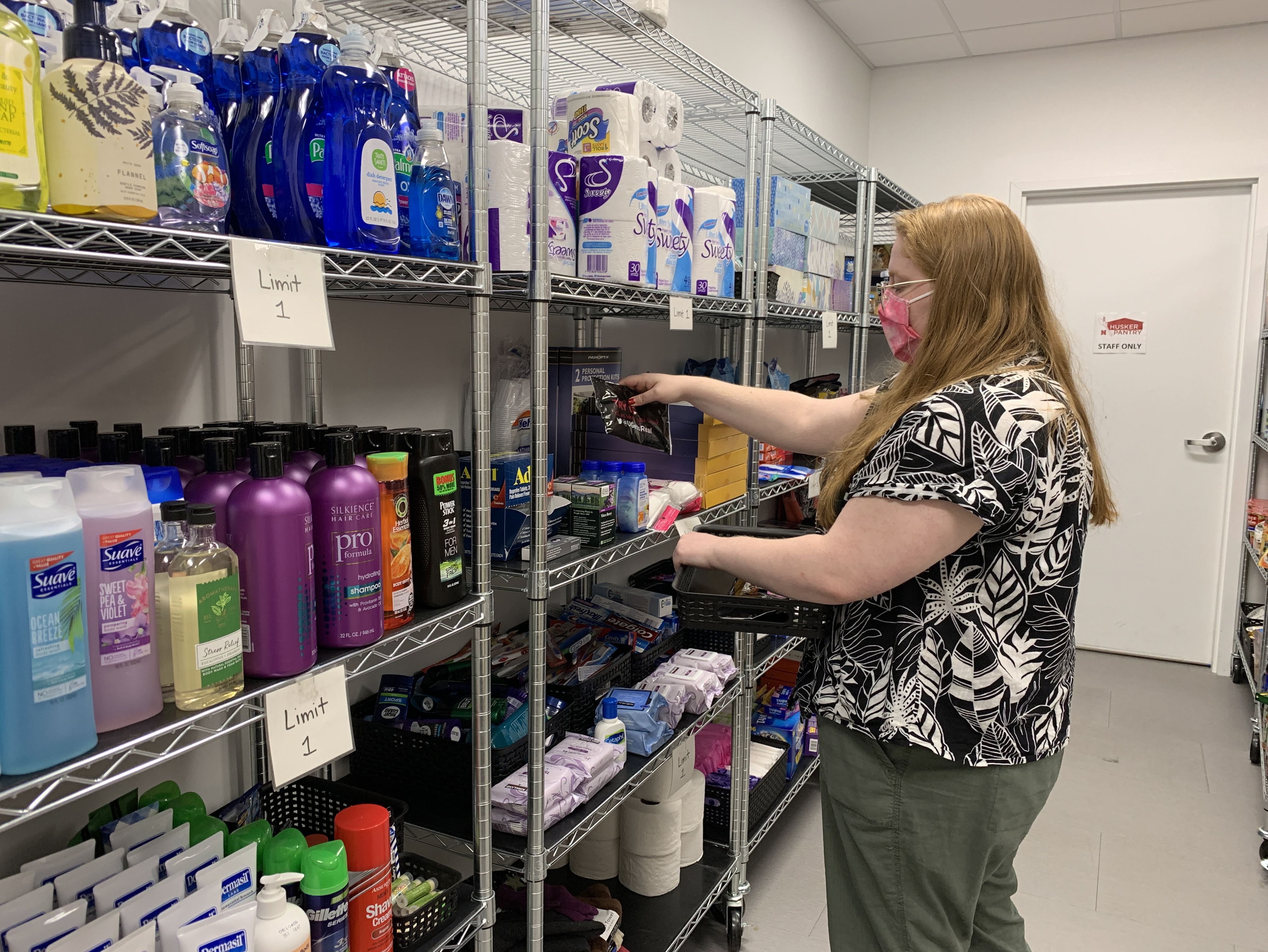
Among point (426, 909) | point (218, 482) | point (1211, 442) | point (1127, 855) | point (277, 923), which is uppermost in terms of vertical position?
point (218, 482)

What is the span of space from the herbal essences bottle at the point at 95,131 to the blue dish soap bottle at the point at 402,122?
363 mm

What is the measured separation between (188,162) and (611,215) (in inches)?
33.4

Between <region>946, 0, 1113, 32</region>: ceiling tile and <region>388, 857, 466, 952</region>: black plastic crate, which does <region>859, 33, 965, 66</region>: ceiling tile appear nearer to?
<region>946, 0, 1113, 32</region>: ceiling tile

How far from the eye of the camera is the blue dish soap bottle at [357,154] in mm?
1075

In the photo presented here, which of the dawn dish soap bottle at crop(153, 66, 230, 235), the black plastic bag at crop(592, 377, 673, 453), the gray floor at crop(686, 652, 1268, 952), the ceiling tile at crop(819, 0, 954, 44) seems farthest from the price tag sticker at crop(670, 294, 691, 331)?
the ceiling tile at crop(819, 0, 954, 44)

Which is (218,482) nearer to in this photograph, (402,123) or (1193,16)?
(402,123)

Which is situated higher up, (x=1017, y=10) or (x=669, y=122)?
(x=1017, y=10)

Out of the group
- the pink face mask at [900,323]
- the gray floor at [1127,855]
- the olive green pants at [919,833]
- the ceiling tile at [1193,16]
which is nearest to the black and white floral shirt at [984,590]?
the olive green pants at [919,833]

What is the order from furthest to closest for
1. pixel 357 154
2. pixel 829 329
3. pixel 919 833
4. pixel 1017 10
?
pixel 1017 10 → pixel 829 329 → pixel 919 833 → pixel 357 154

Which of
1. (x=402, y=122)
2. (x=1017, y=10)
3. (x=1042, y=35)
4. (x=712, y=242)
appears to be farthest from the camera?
(x=1042, y=35)

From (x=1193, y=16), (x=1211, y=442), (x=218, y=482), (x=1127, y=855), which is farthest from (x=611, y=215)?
(x=1211, y=442)

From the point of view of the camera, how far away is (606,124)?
1.71m

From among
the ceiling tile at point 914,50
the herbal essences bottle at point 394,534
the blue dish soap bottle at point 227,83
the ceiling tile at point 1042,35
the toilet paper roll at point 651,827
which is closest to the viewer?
the blue dish soap bottle at point 227,83

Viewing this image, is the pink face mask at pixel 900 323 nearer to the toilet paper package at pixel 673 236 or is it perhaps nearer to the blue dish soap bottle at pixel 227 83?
the toilet paper package at pixel 673 236
